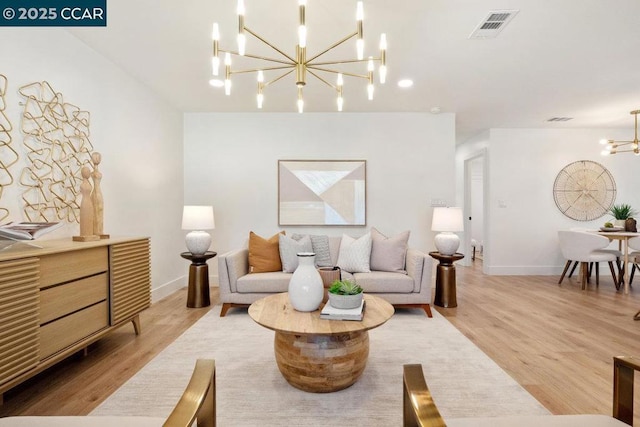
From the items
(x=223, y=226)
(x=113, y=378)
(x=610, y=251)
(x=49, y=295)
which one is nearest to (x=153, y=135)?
(x=223, y=226)

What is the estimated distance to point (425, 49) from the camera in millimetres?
2947

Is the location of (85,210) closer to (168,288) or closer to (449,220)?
(168,288)

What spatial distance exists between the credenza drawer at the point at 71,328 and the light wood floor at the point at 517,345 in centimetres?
28

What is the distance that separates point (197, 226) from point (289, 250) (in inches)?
44.7

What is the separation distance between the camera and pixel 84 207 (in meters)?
2.43

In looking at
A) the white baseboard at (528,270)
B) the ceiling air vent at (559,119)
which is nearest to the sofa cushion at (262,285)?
the white baseboard at (528,270)

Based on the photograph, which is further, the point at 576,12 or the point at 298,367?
the point at 576,12

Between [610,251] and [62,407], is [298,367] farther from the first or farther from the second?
[610,251]

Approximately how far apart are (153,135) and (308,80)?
6.71 ft

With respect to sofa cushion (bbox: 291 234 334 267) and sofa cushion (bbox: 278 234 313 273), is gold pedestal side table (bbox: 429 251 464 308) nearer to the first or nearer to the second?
sofa cushion (bbox: 291 234 334 267)

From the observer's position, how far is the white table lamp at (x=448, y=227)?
380cm

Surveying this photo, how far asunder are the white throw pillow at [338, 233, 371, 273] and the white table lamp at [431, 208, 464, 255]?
33.7 inches

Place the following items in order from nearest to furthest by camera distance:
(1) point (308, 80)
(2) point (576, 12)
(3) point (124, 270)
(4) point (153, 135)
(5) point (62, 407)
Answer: (5) point (62, 407) < (2) point (576, 12) < (3) point (124, 270) < (1) point (308, 80) < (4) point (153, 135)

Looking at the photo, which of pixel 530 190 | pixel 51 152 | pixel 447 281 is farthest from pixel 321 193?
pixel 530 190
